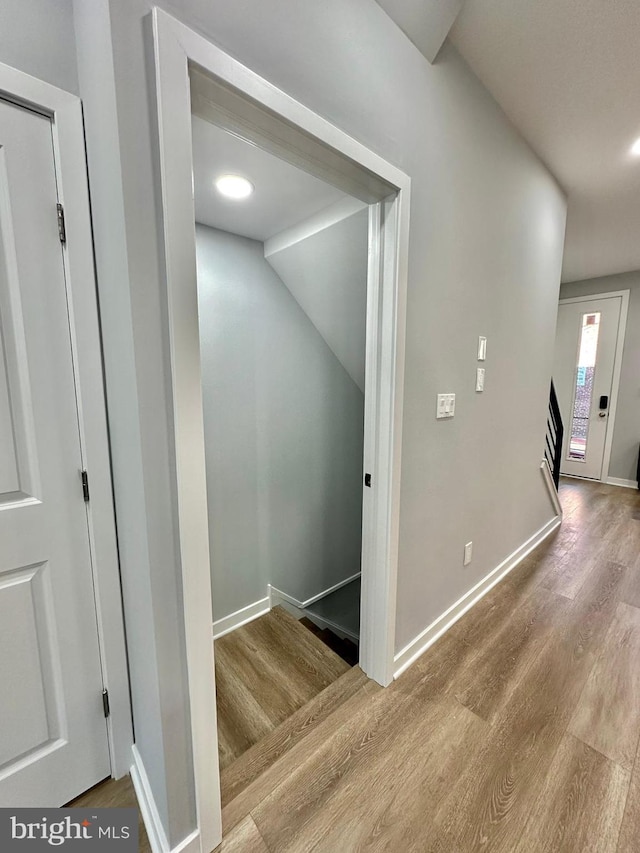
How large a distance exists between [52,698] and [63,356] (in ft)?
3.36

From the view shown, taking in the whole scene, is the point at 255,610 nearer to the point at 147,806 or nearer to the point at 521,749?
the point at 147,806

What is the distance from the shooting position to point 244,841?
1.01 metres

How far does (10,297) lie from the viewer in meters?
0.91

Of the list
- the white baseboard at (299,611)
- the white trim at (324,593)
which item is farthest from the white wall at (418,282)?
the white trim at (324,593)

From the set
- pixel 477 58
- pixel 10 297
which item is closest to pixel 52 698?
pixel 10 297

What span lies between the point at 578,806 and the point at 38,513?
1860 millimetres

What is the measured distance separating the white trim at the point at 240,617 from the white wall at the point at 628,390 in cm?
459

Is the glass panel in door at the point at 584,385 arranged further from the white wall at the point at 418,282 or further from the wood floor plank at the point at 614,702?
the wood floor plank at the point at 614,702

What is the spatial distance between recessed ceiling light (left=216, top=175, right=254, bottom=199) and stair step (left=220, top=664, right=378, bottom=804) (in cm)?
231

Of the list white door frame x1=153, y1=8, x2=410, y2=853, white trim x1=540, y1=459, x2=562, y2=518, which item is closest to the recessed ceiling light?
white door frame x1=153, y1=8, x2=410, y2=853

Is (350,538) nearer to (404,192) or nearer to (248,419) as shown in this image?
(248,419)

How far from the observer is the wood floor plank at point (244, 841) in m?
0.99

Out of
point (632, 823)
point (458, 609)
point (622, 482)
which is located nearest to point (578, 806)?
point (632, 823)

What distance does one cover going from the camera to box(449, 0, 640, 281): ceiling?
1.31m
